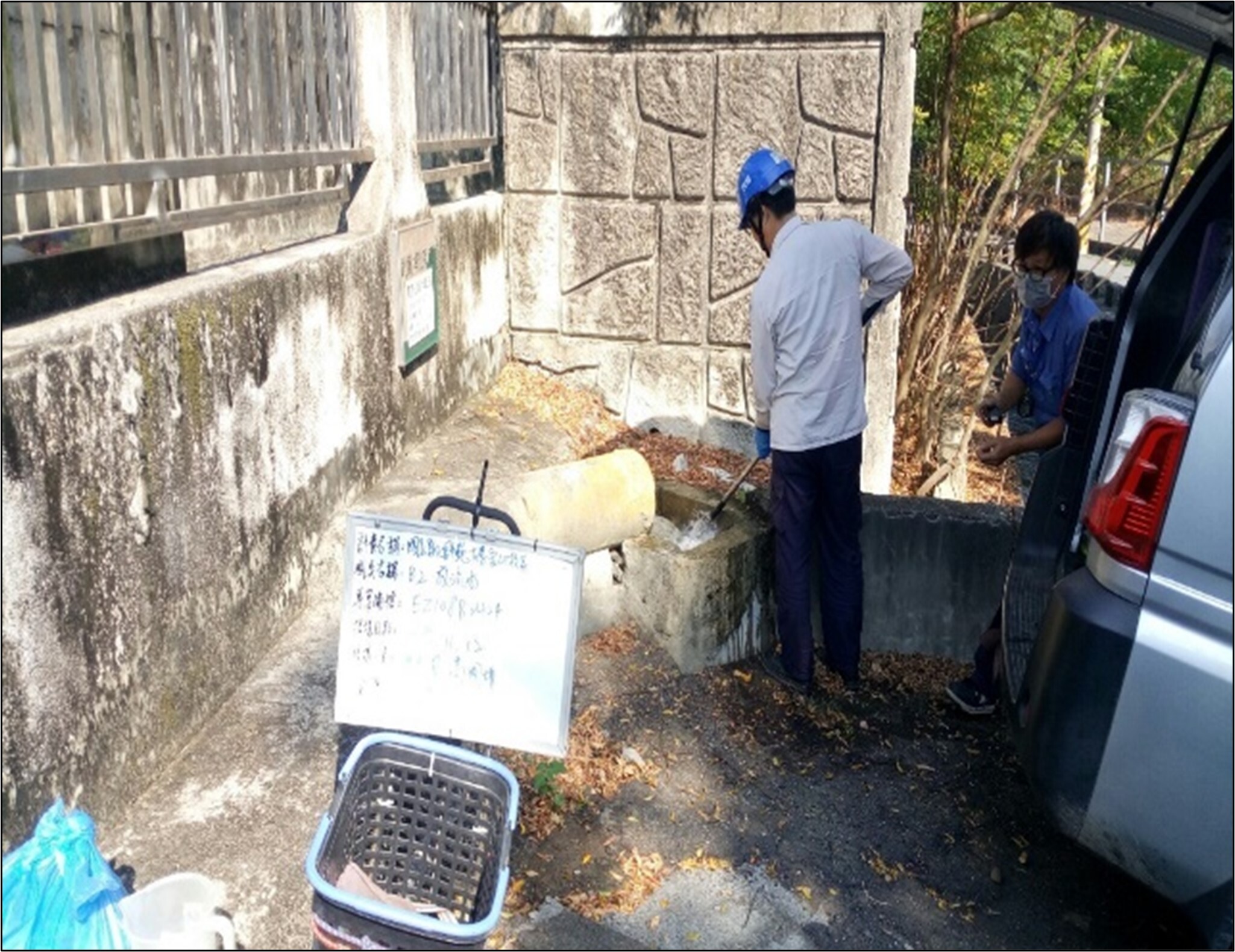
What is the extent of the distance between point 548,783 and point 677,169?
4.07 m

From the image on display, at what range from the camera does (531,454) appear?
234 inches

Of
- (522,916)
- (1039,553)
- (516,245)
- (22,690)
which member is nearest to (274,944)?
(522,916)

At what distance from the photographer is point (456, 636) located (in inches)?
112

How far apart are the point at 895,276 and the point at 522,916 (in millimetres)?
3019

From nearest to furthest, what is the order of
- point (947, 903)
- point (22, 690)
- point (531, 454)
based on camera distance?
point (22, 690) < point (947, 903) < point (531, 454)

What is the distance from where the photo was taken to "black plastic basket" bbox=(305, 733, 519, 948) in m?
2.71

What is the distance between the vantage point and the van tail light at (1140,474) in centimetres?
258

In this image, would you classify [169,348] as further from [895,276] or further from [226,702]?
[895,276]

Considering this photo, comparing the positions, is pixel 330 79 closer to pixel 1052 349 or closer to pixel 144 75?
pixel 144 75

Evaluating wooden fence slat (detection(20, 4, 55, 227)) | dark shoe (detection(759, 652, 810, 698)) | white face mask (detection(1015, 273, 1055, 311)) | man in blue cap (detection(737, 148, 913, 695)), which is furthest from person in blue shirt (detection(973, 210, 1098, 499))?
wooden fence slat (detection(20, 4, 55, 227))

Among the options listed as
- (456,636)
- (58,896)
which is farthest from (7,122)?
(58,896)

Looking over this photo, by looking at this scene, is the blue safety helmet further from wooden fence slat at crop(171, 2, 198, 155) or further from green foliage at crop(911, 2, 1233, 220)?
green foliage at crop(911, 2, 1233, 220)

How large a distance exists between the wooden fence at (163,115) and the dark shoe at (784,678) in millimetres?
2767

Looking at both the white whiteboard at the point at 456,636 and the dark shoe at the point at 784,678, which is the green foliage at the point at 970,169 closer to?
the dark shoe at the point at 784,678
